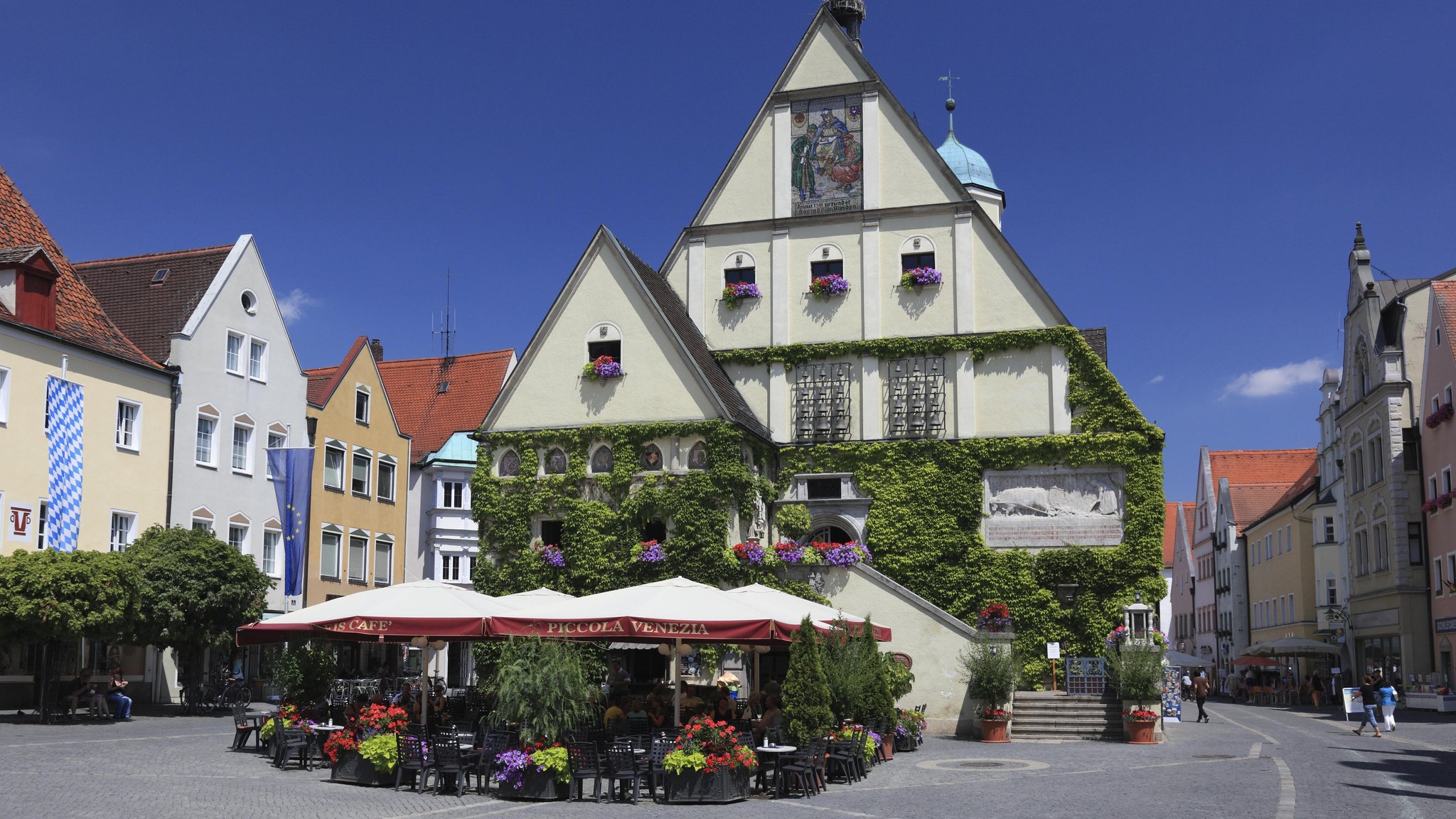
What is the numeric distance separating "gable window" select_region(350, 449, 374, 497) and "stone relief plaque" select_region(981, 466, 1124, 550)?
81.0 ft

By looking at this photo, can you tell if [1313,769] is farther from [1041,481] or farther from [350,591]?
[350,591]

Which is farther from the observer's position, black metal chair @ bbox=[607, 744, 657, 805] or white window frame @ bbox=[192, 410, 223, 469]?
white window frame @ bbox=[192, 410, 223, 469]

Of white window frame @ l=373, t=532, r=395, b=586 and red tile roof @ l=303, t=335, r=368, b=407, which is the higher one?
red tile roof @ l=303, t=335, r=368, b=407

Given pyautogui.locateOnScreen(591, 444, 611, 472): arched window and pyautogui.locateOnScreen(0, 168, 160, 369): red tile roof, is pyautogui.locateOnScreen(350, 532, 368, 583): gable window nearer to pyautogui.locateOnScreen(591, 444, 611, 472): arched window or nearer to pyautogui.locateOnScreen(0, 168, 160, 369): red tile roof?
pyautogui.locateOnScreen(0, 168, 160, 369): red tile roof

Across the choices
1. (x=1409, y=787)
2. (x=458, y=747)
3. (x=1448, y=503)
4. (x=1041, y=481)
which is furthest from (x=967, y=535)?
(x=1448, y=503)

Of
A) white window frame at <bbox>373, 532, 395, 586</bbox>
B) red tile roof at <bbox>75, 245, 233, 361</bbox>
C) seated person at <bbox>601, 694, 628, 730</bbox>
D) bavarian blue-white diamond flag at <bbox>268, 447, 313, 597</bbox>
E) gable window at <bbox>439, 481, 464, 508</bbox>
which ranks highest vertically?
red tile roof at <bbox>75, 245, 233, 361</bbox>

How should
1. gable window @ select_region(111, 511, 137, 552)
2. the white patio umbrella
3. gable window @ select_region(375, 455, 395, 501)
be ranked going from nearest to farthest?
1. the white patio umbrella
2. gable window @ select_region(111, 511, 137, 552)
3. gable window @ select_region(375, 455, 395, 501)

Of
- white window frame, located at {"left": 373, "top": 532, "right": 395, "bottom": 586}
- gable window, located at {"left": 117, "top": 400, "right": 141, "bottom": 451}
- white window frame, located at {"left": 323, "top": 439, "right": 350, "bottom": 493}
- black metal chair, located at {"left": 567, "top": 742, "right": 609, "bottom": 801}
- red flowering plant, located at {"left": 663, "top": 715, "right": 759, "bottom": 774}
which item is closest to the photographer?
red flowering plant, located at {"left": 663, "top": 715, "right": 759, "bottom": 774}

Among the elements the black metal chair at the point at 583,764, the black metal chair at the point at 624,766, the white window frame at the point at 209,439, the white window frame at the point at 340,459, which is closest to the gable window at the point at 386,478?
the white window frame at the point at 340,459

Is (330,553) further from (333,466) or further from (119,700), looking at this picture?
(119,700)

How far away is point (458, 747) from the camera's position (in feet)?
60.3

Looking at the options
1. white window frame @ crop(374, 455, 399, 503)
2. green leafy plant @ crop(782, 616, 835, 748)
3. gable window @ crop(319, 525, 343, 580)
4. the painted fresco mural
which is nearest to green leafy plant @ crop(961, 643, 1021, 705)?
green leafy plant @ crop(782, 616, 835, 748)

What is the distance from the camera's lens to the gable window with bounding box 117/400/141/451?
3688 cm

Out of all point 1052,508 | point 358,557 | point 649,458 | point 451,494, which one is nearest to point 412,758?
point 649,458
